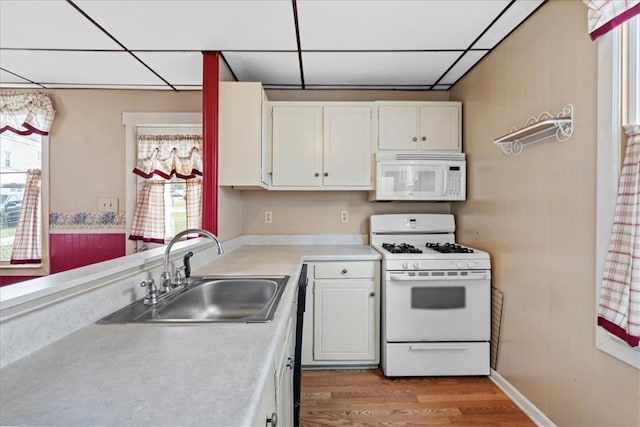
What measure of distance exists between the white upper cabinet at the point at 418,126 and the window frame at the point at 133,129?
1785 mm

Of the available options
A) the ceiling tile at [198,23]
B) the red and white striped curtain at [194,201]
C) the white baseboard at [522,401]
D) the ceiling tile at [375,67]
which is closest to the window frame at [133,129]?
the red and white striped curtain at [194,201]

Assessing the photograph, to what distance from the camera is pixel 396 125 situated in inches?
111

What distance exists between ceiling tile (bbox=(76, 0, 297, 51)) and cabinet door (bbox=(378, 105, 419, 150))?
3.25ft

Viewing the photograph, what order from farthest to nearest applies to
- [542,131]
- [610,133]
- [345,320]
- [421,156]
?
1. [421,156]
2. [345,320]
3. [542,131]
4. [610,133]

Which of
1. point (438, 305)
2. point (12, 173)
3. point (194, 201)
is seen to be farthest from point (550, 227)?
point (12, 173)

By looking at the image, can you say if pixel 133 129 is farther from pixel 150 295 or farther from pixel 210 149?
pixel 150 295

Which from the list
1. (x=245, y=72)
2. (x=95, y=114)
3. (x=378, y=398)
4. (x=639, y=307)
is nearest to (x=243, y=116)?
(x=245, y=72)

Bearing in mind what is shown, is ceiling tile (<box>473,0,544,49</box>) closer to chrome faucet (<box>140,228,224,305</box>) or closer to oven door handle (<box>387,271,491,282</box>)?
oven door handle (<box>387,271,491,282</box>)

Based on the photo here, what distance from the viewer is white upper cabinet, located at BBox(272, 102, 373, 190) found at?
279 cm

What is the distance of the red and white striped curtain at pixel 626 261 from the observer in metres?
1.16

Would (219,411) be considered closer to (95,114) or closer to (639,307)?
(639,307)

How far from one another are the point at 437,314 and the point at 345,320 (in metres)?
0.67

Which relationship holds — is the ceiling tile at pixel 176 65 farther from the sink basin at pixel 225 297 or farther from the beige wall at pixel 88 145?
the sink basin at pixel 225 297

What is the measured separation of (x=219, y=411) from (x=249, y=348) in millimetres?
Result: 269
